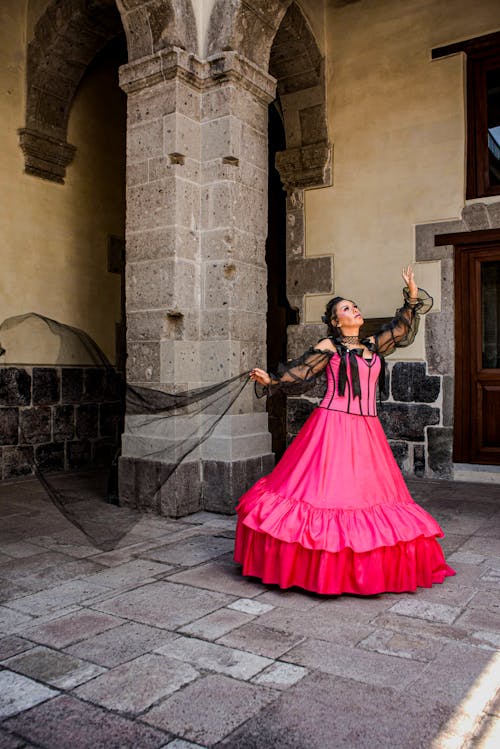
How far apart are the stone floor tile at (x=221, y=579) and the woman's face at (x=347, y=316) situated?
133 centimetres

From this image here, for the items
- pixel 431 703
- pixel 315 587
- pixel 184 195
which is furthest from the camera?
pixel 184 195

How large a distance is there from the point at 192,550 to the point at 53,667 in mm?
1535

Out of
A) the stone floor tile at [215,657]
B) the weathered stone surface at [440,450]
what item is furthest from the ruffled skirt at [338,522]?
the weathered stone surface at [440,450]

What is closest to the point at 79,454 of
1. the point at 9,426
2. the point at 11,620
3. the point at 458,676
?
the point at 9,426

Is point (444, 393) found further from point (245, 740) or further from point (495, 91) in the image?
point (245, 740)

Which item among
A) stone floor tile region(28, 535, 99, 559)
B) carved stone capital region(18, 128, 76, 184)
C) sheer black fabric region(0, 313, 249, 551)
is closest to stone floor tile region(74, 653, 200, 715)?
stone floor tile region(28, 535, 99, 559)

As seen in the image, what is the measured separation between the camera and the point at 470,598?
113 inches

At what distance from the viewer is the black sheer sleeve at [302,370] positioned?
3.26m

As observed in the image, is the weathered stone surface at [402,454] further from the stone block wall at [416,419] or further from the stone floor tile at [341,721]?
the stone floor tile at [341,721]

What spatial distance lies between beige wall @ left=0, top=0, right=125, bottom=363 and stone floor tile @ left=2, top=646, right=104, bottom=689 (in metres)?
4.41

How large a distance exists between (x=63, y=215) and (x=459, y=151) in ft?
13.1

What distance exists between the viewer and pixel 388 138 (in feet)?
20.5

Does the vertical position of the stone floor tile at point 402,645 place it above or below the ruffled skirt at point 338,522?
below

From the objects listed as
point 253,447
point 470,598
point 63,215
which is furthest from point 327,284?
point 470,598
